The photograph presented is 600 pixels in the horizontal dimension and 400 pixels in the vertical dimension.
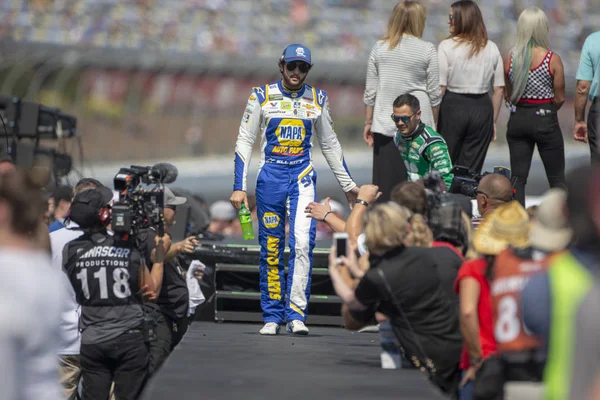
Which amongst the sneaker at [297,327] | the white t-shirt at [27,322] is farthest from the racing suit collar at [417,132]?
the white t-shirt at [27,322]

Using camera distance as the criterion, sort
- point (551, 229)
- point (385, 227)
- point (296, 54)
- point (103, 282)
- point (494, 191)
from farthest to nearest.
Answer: point (296, 54) → point (103, 282) → point (494, 191) → point (385, 227) → point (551, 229)

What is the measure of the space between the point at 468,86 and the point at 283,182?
190 cm

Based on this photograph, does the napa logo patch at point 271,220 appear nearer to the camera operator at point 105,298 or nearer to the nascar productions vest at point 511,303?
the camera operator at point 105,298

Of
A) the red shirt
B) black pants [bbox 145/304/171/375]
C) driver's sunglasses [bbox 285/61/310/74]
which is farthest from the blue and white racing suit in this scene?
the red shirt

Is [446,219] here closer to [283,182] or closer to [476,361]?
[476,361]

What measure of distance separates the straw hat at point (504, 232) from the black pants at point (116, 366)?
103 inches

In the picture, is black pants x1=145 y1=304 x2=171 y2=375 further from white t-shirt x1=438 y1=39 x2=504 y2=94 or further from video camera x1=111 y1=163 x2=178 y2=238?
white t-shirt x1=438 y1=39 x2=504 y2=94

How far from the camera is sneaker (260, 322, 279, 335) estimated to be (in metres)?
7.54

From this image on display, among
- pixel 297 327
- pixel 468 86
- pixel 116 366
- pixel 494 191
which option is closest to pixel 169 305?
pixel 297 327

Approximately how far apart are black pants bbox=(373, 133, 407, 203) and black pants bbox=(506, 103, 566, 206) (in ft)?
2.96

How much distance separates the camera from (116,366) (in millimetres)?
6797

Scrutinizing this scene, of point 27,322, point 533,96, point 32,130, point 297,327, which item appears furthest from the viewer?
point 32,130

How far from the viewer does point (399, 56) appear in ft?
27.3

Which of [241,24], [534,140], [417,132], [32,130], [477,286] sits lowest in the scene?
[477,286]
